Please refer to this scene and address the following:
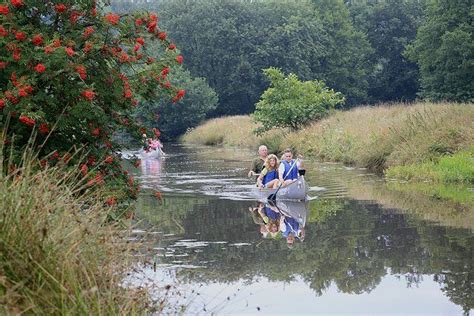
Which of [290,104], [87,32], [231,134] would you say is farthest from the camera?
[231,134]

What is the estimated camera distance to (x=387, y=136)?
104ft

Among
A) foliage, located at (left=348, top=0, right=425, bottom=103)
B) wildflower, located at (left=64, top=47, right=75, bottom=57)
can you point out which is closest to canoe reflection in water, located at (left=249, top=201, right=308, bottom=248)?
wildflower, located at (left=64, top=47, right=75, bottom=57)

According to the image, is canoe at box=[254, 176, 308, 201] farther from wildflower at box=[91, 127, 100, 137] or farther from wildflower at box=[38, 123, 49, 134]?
wildflower at box=[38, 123, 49, 134]

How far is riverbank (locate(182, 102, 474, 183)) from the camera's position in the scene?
26.9m

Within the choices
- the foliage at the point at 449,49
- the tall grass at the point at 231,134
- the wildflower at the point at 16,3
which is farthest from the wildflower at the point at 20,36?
the foliage at the point at 449,49

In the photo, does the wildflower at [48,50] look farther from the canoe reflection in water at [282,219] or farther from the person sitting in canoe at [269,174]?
the person sitting in canoe at [269,174]

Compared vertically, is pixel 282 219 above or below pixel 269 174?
below

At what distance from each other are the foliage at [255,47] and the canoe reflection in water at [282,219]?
61271 millimetres

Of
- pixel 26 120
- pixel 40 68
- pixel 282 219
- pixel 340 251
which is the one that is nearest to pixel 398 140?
pixel 282 219

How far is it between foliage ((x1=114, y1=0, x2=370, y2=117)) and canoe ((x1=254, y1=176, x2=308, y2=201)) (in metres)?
59.8

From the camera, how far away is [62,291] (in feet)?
21.8

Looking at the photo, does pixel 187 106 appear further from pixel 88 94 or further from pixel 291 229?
pixel 88 94

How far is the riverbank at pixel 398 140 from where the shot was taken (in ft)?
88.1

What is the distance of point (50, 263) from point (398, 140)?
24.8 metres
